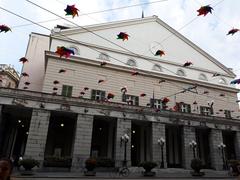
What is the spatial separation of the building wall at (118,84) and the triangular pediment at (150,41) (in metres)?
3.43

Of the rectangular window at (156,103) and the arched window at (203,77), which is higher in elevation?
the arched window at (203,77)

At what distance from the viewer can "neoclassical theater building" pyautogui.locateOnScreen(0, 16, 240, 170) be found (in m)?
24.0

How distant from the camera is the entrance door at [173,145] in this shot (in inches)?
1210

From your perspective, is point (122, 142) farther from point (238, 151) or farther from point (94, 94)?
point (238, 151)

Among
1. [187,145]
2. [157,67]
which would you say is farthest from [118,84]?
[187,145]

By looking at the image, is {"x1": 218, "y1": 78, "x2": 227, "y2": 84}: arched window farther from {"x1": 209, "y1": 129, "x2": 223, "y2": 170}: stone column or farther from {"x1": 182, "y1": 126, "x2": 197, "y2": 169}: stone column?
{"x1": 182, "y1": 126, "x2": 197, "y2": 169}: stone column

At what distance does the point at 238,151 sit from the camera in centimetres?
3102

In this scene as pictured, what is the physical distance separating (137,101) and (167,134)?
19.8ft

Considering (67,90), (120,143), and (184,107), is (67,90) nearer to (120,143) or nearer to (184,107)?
(120,143)

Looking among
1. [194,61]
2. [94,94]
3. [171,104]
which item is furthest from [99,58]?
[194,61]

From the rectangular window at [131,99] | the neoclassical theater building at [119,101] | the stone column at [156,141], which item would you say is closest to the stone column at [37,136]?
the neoclassical theater building at [119,101]

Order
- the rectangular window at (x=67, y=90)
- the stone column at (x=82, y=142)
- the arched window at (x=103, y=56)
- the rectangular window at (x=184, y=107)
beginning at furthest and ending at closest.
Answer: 1. the rectangular window at (x=184, y=107)
2. the arched window at (x=103, y=56)
3. the rectangular window at (x=67, y=90)
4. the stone column at (x=82, y=142)

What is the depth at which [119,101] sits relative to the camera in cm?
3020

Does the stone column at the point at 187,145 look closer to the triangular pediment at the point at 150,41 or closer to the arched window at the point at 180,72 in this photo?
the arched window at the point at 180,72
